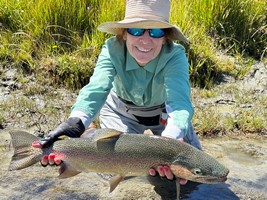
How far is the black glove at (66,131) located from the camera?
10.6 ft

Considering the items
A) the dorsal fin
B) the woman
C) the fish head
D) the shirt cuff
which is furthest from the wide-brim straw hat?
the fish head

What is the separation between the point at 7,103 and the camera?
17.0 ft

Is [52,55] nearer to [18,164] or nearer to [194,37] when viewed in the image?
[194,37]

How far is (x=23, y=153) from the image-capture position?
3229mm

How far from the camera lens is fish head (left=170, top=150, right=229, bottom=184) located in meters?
3.05

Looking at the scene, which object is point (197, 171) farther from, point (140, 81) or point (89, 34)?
point (89, 34)

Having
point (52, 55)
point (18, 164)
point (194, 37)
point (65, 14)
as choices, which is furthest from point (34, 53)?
point (18, 164)

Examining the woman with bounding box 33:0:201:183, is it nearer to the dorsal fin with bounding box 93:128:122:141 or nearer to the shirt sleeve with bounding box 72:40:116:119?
the shirt sleeve with bounding box 72:40:116:119

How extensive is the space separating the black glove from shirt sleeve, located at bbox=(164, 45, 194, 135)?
2.03 ft

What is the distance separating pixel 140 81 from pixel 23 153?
1172 mm

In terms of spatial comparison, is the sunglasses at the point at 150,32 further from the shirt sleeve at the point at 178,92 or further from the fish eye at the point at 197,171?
the fish eye at the point at 197,171

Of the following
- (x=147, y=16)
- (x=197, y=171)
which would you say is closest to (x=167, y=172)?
(x=197, y=171)

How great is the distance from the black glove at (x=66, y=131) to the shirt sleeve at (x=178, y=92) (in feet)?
2.03

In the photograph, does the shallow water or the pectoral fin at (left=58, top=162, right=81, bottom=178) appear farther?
the shallow water
